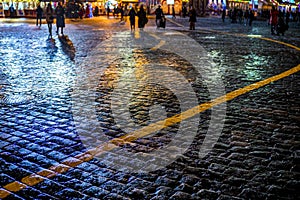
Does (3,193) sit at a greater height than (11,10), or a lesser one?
lesser

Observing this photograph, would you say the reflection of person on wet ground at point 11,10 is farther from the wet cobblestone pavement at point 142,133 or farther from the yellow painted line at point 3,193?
the yellow painted line at point 3,193

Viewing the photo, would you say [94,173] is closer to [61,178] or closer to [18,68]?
[61,178]

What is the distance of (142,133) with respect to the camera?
16.9 feet

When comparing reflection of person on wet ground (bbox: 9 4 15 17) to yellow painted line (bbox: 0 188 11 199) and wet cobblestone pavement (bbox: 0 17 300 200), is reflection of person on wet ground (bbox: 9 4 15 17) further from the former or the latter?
yellow painted line (bbox: 0 188 11 199)

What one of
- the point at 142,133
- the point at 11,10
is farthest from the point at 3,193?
the point at 11,10

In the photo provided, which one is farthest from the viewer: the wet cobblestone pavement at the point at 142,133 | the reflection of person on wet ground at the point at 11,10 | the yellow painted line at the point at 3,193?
the reflection of person on wet ground at the point at 11,10

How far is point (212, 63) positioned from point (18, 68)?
19.2 ft

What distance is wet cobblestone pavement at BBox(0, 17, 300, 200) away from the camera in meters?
3.63

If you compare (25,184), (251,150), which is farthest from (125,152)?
(251,150)

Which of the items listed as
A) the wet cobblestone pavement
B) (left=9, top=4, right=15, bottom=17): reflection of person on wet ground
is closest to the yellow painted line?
the wet cobblestone pavement

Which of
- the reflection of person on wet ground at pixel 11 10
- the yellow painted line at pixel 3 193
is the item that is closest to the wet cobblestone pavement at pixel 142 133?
the yellow painted line at pixel 3 193

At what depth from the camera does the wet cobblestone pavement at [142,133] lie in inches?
143

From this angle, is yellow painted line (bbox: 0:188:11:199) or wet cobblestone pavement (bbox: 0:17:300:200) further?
wet cobblestone pavement (bbox: 0:17:300:200)

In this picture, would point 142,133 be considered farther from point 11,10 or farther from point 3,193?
point 11,10
